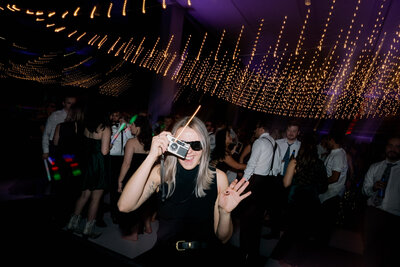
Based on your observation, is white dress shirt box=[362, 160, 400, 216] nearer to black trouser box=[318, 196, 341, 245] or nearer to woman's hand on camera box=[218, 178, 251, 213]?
black trouser box=[318, 196, 341, 245]

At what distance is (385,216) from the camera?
96.4 inches

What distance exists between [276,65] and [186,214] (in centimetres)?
1277

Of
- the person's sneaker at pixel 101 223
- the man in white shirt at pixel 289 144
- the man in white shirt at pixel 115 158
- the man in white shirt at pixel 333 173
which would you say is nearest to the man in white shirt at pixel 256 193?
the man in white shirt at pixel 289 144

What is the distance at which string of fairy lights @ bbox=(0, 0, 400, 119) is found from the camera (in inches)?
283

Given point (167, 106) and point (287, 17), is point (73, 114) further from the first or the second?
point (287, 17)

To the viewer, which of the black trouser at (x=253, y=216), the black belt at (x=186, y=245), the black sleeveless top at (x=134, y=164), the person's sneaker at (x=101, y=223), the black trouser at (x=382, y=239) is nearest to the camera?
the black belt at (x=186, y=245)

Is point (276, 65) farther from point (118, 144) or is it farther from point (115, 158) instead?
point (115, 158)

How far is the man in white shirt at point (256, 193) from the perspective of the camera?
275cm

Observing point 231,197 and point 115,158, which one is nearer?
point 231,197

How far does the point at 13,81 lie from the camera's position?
10.8 m

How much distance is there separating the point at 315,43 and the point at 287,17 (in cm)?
244

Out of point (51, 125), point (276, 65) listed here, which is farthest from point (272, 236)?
point (276, 65)

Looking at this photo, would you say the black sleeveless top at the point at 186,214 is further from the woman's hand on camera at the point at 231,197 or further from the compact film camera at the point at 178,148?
the compact film camera at the point at 178,148

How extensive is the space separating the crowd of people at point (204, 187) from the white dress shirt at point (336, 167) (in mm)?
15
